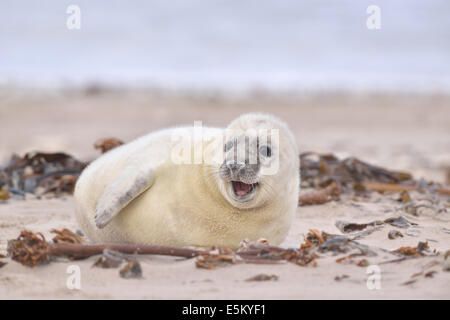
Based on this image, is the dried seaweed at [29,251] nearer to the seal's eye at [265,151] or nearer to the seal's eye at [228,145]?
the seal's eye at [228,145]

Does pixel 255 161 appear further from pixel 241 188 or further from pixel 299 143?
pixel 299 143

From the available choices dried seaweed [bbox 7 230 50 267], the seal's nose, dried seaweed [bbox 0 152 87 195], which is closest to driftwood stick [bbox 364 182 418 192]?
dried seaweed [bbox 0 152 87 195]

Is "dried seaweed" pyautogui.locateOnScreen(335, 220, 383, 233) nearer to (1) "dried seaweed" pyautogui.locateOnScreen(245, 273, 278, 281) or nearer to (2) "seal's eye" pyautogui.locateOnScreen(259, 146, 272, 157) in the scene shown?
(2) "seal's eye" pyautogui.locateOnScreen(259, 146, 272, 157)

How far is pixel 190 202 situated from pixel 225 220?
0.23 metres

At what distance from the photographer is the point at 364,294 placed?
3053 mm

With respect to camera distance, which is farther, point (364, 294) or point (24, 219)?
point (24, 219)

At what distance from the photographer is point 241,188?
148 inches

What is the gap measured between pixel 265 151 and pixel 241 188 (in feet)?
0.82

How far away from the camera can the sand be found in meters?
3.18

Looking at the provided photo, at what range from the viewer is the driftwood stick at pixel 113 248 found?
3693mm

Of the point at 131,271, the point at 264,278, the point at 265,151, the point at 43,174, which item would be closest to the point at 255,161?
the point at 265,151
